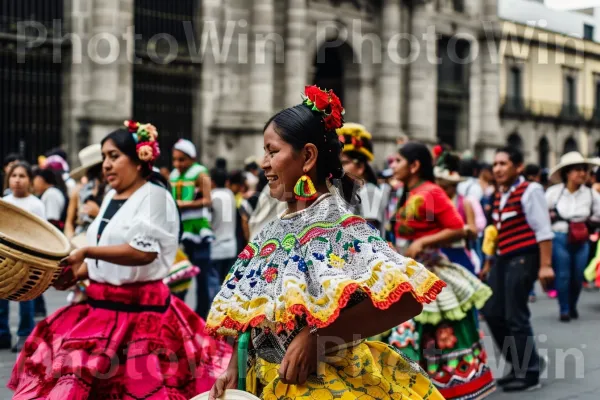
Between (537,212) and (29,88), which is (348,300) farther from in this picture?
(29,88)

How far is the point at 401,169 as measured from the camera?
6.21 m

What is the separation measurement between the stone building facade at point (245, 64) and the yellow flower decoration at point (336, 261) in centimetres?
1757

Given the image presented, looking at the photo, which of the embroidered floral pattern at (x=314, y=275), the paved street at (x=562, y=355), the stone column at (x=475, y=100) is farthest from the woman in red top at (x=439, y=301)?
the stone column at (x=475, y=100)

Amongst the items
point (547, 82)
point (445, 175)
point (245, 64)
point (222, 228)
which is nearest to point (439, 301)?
point (445, 175)

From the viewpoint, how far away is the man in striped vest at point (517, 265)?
7082 millimetres

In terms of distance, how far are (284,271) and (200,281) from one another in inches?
271

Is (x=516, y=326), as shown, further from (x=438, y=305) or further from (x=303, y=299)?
(x=303, y=299)

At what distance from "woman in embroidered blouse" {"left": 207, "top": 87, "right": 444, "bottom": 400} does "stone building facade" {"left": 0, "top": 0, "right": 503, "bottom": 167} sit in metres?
17.4

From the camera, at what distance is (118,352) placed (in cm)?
467

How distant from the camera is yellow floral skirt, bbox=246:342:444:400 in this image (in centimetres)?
302

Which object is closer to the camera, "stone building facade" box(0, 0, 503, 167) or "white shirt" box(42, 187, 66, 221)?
"white shirt" box(42, 187, 66, 221)

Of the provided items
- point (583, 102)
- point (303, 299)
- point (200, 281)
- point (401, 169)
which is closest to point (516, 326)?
point (401, 169)

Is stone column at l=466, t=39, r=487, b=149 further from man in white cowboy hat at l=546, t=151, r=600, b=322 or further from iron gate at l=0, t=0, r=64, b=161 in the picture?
man in white cowboy hat at l=546, t=151, r=600, b=322

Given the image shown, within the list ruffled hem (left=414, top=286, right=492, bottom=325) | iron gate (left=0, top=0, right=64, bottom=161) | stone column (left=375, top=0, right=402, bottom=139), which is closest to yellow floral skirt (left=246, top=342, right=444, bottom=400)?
ruffled hem (left=414, top=286, right=492, bottom=325)
